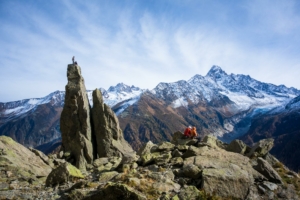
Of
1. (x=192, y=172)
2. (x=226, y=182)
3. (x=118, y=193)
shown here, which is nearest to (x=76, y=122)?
(x=192, y=172)

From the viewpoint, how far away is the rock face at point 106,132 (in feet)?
136

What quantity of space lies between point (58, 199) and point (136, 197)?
560cm

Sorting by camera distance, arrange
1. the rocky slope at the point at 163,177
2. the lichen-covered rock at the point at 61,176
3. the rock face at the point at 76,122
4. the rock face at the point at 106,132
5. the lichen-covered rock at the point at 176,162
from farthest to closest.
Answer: the rock face at the point at 106,132
the rock face at the point at 76,122
the lichen-covered rock at the point at 176,162
the lichen-covered rock at the point at 61,176
the rocky slope at the point at 163,177

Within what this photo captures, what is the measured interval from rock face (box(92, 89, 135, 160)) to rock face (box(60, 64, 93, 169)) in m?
1.70

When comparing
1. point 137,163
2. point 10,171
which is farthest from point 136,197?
point 10,171

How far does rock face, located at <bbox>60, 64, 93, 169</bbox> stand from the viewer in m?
39.9

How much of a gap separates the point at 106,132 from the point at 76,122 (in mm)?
5982

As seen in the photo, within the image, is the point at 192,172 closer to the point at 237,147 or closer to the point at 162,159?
the point at 162,159

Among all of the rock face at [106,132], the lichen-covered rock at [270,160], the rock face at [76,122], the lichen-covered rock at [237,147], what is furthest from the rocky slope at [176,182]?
the rock face at [106,132]

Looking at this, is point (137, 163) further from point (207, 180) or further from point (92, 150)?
point (92, 150)

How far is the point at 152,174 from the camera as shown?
A: 15.4 metres

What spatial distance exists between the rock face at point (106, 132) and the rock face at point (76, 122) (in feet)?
5.58

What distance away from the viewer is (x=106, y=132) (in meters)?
42.8

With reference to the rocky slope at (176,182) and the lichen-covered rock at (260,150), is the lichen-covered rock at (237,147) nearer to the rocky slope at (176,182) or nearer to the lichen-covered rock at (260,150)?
the lichen-covered rock at (260,150)
